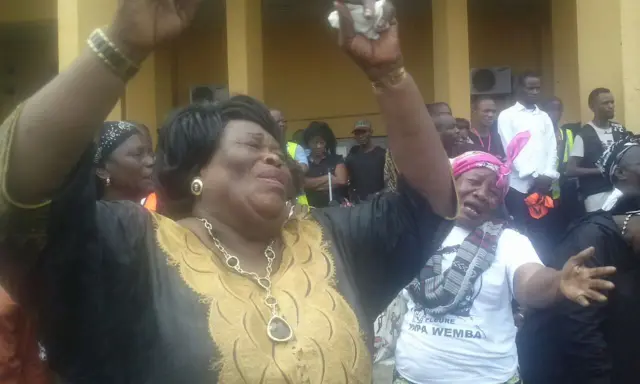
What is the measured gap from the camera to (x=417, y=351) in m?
3.12

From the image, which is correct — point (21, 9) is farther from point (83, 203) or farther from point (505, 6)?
point (83, 203)

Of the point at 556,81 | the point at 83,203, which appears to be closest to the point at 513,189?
the point at 556,81

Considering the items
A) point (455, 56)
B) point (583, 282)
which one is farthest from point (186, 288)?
point (455, 56)

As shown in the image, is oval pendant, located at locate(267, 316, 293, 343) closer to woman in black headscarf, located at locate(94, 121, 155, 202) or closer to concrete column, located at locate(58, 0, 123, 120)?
woman in black headscarf, located at locate(94, 121, 155, 202)

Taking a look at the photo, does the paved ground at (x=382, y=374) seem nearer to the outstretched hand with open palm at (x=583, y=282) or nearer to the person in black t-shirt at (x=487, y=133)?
the person in black t-shirt at (x=487, y=133)

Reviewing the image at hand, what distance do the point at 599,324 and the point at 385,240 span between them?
5.07 feet

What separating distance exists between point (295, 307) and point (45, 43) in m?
9.29

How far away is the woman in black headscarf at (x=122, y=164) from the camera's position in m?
3.50

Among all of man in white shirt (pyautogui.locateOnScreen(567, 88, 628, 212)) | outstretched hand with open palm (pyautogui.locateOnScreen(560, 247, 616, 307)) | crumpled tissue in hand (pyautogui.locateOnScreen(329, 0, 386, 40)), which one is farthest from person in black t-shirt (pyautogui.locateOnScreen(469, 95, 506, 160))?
crumpled tissue in hand (pyautogui.locateOnScreen(329, 0, 386, 40))

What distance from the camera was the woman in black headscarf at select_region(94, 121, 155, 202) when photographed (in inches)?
138

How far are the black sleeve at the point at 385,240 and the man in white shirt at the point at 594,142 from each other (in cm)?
423

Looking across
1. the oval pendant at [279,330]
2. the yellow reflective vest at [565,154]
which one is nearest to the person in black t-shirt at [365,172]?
the yellow reflective vest at [565,154]

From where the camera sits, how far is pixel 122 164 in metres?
3.54

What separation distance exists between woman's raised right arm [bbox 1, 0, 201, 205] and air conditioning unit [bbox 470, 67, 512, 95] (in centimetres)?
868
